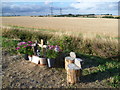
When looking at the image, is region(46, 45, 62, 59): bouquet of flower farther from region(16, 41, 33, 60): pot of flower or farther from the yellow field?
the yellow field

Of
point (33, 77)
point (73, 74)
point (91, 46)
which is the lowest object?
point (33, 77)

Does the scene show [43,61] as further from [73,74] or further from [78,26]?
[78,26]

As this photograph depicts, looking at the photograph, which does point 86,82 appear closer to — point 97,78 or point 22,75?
point 97,78

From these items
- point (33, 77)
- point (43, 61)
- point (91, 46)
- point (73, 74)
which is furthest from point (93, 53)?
point (33, 77)

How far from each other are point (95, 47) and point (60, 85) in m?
3.42

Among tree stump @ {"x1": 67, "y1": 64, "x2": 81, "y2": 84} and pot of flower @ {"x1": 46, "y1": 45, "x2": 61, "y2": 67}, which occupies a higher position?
pot of flower @ {"x1": 46, "y1": 45, "x2": 61, "y2": 67}

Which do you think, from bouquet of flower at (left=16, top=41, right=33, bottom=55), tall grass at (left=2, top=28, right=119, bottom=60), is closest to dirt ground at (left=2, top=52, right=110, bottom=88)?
bouquet of flower at (left=16, top=41, right=33, bottom=55)

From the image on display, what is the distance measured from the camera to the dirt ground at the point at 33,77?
4.07 metres

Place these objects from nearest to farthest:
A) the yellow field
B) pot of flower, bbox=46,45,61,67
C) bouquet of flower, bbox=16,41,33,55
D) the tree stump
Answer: the tree stump → pot of flower, bbox=46,45,61,67 → bouquet of flower, bbox=16,41,33,55 → the yellow field

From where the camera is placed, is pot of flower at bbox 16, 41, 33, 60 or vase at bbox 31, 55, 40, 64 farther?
pot of flower at bbox 16, 41, 33, 60

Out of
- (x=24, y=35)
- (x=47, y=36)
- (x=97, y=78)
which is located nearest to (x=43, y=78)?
(x=97, y=78)

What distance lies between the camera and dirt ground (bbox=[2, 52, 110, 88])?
4070 millimetres

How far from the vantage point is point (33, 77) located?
448cm

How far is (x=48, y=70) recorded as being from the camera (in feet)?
16.1
